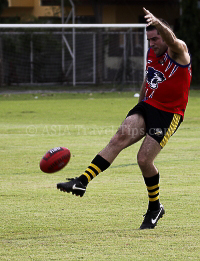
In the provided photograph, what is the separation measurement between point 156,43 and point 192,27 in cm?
2472

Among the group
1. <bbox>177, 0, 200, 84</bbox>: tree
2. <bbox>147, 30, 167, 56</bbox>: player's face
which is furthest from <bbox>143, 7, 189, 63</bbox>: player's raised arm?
<bbox>177, 0, 200, 84</bbox>: tree

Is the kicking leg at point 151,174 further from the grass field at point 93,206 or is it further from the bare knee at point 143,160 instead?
the grass field at point 93,206

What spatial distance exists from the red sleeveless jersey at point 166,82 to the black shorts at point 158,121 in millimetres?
63

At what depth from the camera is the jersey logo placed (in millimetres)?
5465

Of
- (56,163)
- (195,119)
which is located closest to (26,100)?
(195,119)

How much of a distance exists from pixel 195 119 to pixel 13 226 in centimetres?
1158

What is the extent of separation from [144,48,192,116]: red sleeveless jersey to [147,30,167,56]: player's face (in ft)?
0.17

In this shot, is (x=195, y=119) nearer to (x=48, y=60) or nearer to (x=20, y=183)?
(x=20, y=183)

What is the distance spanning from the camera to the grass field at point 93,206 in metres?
4.48

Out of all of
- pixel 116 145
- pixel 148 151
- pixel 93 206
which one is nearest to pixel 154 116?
pixel 148 151

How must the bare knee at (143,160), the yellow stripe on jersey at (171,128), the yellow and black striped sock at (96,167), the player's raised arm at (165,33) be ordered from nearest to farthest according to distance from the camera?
1. the player's raised arm at (165,33)
2. the yellow and black striped sock at (96,167)
3. the bare knee at (143,160)
4. the yellow stripe on jersey at (171,128)

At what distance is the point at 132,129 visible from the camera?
532 cm

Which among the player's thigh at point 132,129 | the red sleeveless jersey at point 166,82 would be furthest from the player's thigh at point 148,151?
the red sleeveless jersey at point 166,82

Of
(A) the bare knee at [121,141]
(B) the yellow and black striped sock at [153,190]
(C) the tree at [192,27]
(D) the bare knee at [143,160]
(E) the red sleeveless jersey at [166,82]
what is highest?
(E) the red sleeveless jersey at [166,82]
